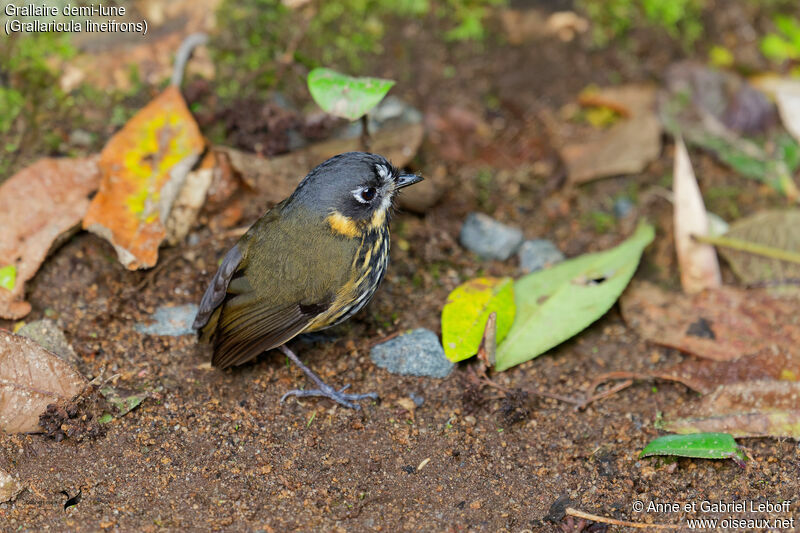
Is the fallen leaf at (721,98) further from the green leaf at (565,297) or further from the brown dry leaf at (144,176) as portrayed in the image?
the brown dry leaf at (144,176)

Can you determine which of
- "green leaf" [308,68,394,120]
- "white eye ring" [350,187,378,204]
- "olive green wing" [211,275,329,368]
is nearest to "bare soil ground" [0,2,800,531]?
"olive green wing" [211,275,329,368]

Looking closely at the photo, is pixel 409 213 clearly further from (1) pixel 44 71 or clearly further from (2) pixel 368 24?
(1) pixel 44 71

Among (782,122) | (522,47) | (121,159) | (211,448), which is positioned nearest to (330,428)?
(211,448)

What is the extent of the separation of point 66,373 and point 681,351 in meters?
3.06

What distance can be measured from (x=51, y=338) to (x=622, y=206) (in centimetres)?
344

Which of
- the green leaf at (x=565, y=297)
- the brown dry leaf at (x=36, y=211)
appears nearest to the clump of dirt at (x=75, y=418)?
the brown dry leaf at (x=36, y=211)

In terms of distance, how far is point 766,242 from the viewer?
4.72 metres

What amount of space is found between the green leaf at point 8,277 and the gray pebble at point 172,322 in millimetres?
640

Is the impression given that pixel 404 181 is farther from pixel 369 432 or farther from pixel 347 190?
pixel 369 432

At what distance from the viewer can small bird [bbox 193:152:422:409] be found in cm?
387

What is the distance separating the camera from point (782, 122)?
5.62 metres

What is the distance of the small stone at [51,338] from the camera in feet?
12.9
